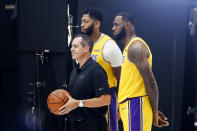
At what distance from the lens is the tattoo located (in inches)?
105

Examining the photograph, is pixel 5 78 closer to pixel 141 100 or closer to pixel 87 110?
pixel 87 110

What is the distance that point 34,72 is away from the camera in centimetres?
423

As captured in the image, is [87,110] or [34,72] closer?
[87,110]

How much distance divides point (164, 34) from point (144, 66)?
144cm

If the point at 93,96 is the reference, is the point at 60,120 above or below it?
below

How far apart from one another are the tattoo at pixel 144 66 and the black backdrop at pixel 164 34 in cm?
122

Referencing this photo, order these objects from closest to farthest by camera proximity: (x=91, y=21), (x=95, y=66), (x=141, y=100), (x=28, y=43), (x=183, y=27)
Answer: (x=95, y=66) → (x=141, y=100) → (x=91, y=21) → (x=183, y=27) → (x=28, y=43)

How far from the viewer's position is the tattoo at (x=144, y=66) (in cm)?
267

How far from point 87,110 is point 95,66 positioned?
0.44 metres

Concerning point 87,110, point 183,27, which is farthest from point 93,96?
point 183,27

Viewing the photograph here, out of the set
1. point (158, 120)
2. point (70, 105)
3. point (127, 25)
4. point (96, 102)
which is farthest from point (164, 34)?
point (70, 105)

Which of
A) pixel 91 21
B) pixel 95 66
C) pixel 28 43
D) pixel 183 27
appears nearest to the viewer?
pixel 95 66

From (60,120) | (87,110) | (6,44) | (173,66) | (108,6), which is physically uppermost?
(108,6)

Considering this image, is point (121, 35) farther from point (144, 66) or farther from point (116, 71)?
point (144, 66)
